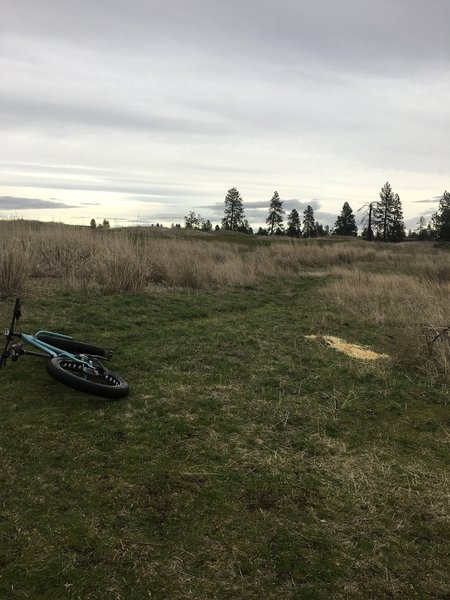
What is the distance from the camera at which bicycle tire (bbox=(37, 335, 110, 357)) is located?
4.76 meters

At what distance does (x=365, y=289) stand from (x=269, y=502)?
9295mm

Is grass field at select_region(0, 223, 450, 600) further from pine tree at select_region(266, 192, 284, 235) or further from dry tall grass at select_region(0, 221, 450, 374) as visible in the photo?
pine tree at select_region(266, 192, 284, 235)

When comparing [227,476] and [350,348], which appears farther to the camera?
[350,348]

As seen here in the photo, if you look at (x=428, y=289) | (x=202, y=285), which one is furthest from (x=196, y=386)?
(x=428, y=289)

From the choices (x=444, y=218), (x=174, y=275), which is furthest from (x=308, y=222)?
(x=174, y=275)

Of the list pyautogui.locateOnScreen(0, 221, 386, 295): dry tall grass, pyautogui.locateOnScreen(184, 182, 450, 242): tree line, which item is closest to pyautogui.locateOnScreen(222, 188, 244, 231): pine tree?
pyautogui.locateOnScreen(184, 182, 450, 242): tree line

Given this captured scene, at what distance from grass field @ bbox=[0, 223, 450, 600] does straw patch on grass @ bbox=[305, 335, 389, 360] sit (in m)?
0.35

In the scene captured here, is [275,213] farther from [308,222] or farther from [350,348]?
[350,348]

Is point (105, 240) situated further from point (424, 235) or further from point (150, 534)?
point (424, 235)

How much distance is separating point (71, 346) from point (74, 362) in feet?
2.18

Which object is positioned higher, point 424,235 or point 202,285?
point 424,235

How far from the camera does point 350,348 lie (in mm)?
6441

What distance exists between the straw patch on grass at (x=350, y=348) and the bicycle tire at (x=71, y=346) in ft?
10.5

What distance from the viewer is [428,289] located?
11.3 meters
